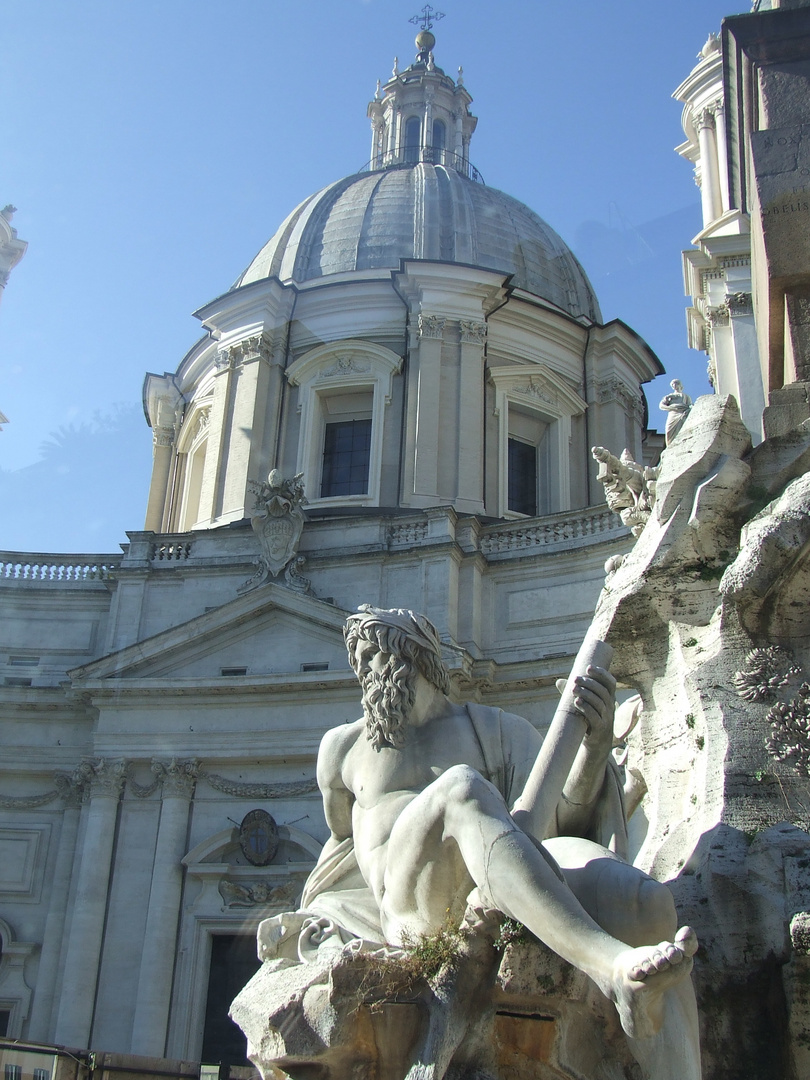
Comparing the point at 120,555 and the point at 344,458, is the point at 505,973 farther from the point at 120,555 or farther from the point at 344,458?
the point at 344,458

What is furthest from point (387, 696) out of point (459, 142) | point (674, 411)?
point (459, 142)

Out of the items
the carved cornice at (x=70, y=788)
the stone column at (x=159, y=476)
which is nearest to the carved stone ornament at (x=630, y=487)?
the carved cornice at (x=70, y=788)

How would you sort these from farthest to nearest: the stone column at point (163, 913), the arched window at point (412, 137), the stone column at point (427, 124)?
the stone column at point (427, 124) < the arched window at point (412, 137) < the stone column at point (163, 913)

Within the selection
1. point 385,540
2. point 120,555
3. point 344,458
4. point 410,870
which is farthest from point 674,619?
point 344,458

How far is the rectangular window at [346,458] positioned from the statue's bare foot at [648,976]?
25.4m

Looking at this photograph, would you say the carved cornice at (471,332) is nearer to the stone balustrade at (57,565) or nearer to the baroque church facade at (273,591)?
the baroque church facade at (273,591)

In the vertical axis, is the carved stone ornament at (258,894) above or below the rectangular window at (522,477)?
below

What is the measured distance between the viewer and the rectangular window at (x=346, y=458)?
28.8 meters

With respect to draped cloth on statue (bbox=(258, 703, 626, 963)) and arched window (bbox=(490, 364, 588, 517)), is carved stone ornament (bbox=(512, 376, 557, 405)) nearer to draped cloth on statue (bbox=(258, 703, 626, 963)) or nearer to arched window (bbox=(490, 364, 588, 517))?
arched window (bbox=(490, 364, 588, 517))

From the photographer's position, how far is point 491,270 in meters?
→ 29.4

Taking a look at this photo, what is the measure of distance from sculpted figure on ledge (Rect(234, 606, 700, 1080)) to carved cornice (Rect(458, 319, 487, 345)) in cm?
2509

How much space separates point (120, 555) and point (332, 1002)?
876 inches

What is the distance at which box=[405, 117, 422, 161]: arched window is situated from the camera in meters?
38.8

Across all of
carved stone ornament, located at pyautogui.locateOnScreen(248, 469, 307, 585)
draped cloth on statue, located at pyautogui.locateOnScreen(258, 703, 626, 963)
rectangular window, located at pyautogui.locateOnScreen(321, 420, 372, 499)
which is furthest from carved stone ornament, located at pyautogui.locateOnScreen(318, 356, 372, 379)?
draped cloth on statue, located at pyautogui.locateOnScreen(258, 703, 626, 963)
